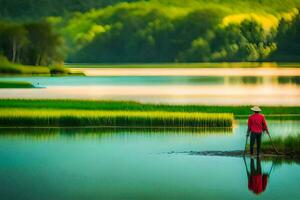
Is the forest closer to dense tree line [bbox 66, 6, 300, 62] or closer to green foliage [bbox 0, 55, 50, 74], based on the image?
dense tree line [bbox 66, 6, 300, 62]

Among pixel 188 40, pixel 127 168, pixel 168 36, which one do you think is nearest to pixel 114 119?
pixel 127 168

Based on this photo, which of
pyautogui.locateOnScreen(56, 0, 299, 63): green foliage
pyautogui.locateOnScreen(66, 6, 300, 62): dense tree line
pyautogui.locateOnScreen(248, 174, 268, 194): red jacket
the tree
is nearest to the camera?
pyautogui.locateOnScreen(248, 174, 268, 194): red jacket

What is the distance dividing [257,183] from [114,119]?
12.1m

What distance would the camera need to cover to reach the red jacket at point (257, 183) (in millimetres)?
14939

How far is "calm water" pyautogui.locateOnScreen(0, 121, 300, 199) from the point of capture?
14.5m

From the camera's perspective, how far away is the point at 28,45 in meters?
92.8

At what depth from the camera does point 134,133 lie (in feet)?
82.5

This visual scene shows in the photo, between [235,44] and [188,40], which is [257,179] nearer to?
[235,44]

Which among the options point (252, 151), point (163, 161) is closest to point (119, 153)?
point (163, 161)

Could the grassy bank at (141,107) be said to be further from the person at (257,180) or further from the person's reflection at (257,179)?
the person at (257,180)

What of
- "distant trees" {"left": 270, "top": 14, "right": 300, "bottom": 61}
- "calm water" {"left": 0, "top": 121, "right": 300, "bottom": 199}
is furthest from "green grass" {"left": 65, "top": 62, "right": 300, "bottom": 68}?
"calm water" {"left": 0, "top": 121, "right": 300, "bottom": 199}

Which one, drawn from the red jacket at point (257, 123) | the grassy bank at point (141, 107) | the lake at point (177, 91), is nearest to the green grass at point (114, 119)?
the grassy bank at point (141, 107)

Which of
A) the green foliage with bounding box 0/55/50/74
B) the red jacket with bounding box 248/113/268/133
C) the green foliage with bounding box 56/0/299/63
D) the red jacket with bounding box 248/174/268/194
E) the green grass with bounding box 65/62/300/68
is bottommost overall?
the red jacket with bounding box 248/174/268/194

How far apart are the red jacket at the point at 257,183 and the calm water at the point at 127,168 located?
13 cm
